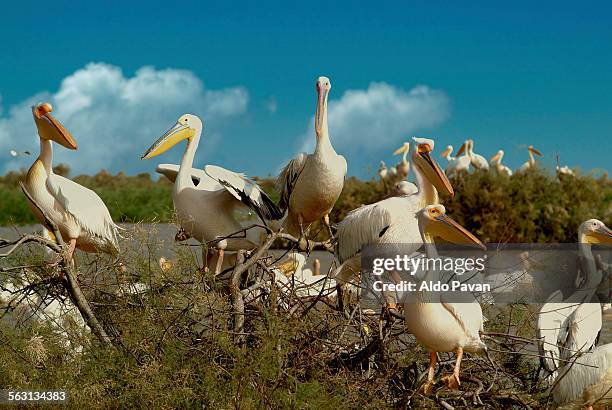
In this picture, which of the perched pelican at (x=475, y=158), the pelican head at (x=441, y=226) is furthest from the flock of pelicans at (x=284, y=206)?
the perched pelican at (x=475, y=158)

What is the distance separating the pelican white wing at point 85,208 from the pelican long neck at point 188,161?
50cm

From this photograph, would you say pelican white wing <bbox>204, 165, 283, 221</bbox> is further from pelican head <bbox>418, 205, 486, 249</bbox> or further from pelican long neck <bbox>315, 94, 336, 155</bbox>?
pelican head <bbox>418, 205, 486, 249</bbox>

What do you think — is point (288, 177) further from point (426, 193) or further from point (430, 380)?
point (430, 380)

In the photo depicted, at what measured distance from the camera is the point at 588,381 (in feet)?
13.9

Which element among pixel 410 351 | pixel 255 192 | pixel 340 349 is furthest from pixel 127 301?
pixel 255 192

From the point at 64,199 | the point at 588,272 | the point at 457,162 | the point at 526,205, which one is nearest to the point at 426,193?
the point at 588,272

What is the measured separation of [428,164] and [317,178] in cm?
77

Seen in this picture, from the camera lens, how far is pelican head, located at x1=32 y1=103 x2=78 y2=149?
5418 millimetres

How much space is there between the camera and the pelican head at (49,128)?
5418mm

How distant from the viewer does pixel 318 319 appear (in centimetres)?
385

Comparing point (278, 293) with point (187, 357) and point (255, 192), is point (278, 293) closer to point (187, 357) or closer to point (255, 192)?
point (187, 357)

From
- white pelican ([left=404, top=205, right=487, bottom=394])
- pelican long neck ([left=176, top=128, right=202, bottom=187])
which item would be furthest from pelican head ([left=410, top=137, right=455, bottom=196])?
white pelican ([left=404, top=205, right=487, bottom=394])

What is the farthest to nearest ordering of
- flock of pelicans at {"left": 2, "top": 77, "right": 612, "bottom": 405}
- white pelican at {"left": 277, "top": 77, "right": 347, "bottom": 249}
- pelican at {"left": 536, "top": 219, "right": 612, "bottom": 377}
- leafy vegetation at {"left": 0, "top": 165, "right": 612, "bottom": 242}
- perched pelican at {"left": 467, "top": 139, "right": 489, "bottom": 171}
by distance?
perched pelican at {"left": 467, "top": 139, "right": 489, "bottom": 171} → leafy vegetation at {"left": 0, "top": 165, "right": 612, "bottom": 242} → white pelican at {"left": 277, "top": 77, "right": 347, "bottom": 249} → flock of pelicans at {"left": 2, "top": 77, "right": 612, "bottom": 405} → pelican at {"left": 536, "top": 219, "right": 612, "bottom": 377}

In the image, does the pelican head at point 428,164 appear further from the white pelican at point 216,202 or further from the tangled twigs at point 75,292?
the tangled twigs at point 75,292
